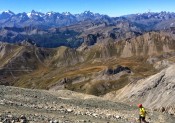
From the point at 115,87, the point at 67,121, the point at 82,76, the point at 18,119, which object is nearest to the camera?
the point at 18,119

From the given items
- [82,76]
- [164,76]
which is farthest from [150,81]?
[82,76]

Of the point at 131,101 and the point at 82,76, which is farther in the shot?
the point at 82,76

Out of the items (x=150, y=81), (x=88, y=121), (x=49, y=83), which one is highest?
(x=88, y=121)

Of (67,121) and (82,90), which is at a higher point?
(67,121)

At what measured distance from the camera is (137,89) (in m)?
98.1

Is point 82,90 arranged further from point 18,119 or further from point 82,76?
point 18,119

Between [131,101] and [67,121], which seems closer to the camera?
[67,121]

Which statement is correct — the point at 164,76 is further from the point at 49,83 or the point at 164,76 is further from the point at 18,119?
the point at 49,83

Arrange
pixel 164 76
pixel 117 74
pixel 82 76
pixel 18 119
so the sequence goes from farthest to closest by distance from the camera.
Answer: pixel 82 76, pixel 117 74, pixel 164 76, pixel 18 119

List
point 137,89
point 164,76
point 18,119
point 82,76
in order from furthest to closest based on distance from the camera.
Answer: point 82,76
point 137,89
point 164,76
point 18,119

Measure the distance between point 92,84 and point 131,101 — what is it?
7306 cm

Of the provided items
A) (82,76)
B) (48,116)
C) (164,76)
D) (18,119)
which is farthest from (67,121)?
(82,76)

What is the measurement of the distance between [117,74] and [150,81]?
275ft

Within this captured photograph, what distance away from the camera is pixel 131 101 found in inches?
3723
